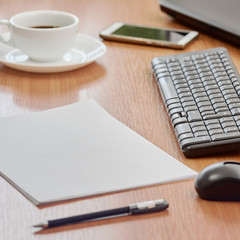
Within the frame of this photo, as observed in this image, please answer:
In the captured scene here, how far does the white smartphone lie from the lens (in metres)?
1.26

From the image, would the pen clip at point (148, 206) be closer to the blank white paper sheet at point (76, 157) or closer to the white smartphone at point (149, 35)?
the blank white paper sheet at point (76, 157)

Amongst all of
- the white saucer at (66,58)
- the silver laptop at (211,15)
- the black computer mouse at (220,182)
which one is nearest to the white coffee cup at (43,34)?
the white saucer at (66,58)

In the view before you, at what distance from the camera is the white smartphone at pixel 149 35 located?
4.13ft

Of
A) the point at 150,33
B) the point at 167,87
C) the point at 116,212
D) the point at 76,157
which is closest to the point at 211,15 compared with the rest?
the point at 150,33

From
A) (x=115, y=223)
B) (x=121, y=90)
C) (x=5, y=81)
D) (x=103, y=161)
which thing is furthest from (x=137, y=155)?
(x=5, y=81)

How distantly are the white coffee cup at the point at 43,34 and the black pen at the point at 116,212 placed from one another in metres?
0.50

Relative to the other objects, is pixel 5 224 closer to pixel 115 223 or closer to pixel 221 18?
pixel 115 223

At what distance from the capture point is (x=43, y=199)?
0.71 meters

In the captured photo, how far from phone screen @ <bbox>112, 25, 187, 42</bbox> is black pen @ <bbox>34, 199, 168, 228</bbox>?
2.13ft

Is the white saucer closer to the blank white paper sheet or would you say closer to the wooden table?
the wooden table

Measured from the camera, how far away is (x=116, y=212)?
68 cm

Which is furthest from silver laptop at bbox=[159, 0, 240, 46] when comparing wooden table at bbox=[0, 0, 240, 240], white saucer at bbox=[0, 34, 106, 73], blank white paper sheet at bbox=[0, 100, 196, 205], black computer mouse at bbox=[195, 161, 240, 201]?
black computer mouse at bbox=[195, 161, 240, 201]

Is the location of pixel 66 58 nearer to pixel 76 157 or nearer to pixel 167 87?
pixel 167 87

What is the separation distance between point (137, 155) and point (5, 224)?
9.3 inches
